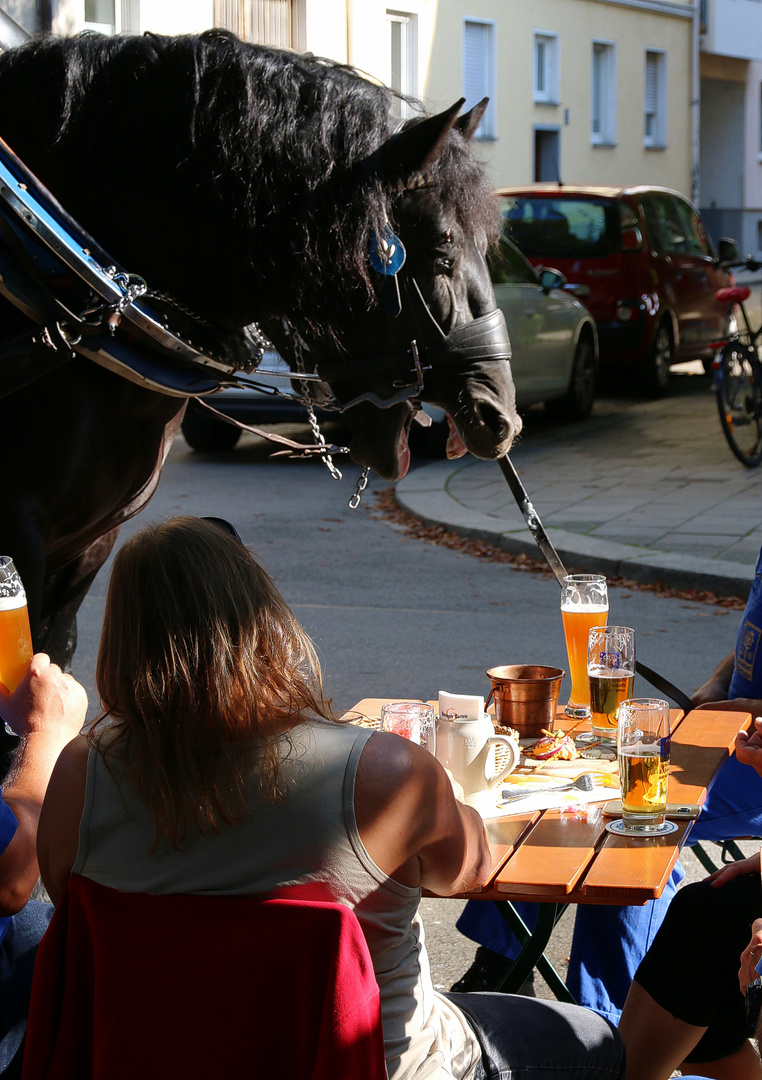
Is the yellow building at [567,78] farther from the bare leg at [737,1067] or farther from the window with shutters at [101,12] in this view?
the bare leg at [737,1067]

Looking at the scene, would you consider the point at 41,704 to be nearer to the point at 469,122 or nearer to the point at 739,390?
the point at 469,122

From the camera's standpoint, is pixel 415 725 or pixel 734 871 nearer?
pixel 415 725

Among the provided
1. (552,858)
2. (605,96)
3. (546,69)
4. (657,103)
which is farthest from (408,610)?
(657,103)

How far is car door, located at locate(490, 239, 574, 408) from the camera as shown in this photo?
11.2 meters

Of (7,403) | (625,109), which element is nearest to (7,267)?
(7,403)

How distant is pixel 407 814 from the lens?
1787mm

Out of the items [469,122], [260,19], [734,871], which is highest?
[260,19]

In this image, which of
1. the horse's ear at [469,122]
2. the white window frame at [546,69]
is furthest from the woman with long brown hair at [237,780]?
the white window frame at [546,69]

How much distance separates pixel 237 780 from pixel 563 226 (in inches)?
488

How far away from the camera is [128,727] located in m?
1.84

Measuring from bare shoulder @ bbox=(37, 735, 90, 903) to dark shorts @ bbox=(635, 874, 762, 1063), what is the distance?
1.23 meters

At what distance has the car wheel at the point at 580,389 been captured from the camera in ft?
41.8

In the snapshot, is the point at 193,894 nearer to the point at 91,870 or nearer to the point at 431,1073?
the point at 91,870

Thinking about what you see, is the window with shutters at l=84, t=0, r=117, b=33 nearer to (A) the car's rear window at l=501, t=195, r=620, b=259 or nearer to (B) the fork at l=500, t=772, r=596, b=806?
(A) the car's rear window at l=501, t=195, r=620, b=259
